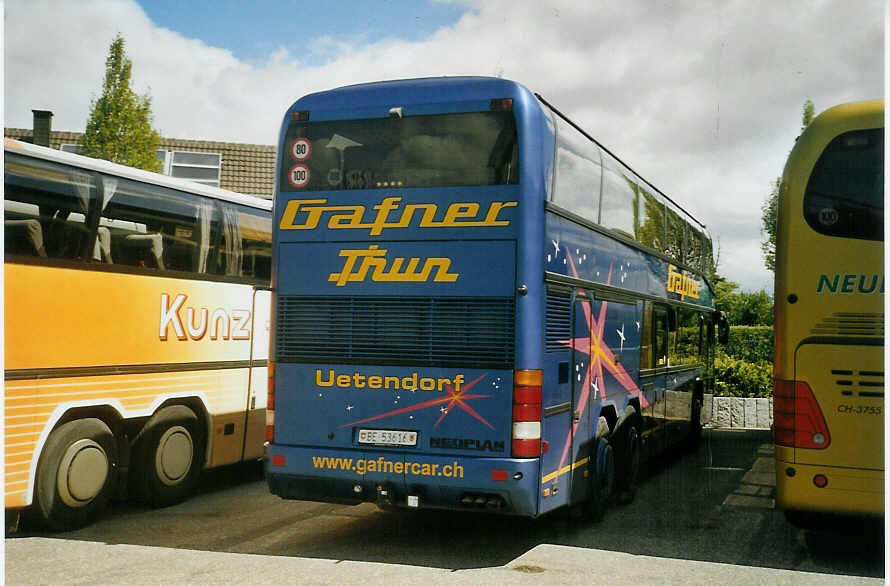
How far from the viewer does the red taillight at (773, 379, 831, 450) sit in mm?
7543

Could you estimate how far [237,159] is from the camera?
33594 mm

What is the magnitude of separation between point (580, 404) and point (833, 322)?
242 cm

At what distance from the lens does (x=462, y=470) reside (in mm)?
A: 7797

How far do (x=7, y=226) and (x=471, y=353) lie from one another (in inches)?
163

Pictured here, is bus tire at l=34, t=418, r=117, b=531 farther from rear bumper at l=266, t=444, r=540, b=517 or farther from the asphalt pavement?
rear bumper at l=266, t=444, r=540, b=517

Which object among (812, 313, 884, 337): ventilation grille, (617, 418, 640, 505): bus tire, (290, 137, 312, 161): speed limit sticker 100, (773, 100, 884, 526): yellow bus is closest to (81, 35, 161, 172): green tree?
(290, 137, 312, 161): speed limit sticker 100

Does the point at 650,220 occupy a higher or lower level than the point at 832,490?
higher

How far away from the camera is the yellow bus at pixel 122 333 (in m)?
8.61

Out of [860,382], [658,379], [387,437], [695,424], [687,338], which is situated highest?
[687,338]

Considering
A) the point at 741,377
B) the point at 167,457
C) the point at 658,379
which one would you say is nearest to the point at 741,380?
the point at 741,377

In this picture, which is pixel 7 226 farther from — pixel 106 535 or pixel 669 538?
pixel 669 538

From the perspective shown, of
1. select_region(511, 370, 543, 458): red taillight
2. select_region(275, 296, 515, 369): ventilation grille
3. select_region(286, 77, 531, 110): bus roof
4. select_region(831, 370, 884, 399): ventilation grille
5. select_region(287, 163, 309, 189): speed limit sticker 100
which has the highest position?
select_region(286, 77, 531, 110): bus roof

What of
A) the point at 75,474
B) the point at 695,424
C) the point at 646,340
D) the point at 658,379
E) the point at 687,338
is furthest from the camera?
the point at 695,424

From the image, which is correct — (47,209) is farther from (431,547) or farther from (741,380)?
(741,380)
